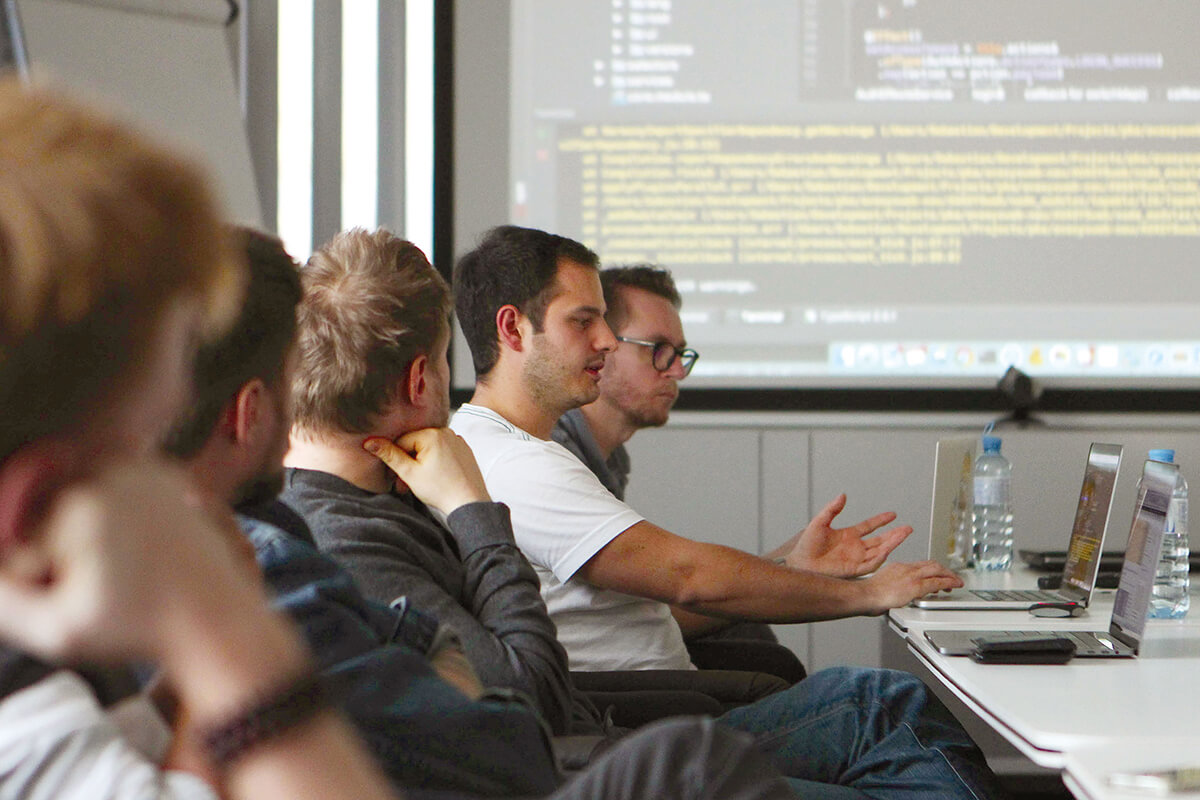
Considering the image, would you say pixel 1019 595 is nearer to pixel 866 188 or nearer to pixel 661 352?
pixel 661 352

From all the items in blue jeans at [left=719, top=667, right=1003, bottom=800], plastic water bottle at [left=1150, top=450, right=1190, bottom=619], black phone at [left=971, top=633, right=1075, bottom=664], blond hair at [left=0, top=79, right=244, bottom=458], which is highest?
blond hair at [left=0, top=79, right=244, bottom=458]

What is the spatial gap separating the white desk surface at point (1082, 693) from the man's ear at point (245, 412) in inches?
30.3

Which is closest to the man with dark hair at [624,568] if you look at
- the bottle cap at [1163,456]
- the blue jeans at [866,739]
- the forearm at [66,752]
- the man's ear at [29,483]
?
the blue jeans at [866,739]

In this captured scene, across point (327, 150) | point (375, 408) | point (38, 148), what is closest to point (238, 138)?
point (327, 150)

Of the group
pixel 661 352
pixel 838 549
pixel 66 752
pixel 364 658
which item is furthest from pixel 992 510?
pixel 66 752

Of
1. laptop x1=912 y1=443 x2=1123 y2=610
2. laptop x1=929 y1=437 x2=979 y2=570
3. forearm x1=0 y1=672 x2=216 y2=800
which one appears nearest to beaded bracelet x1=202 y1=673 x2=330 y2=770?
forearm x1=0 y1=672 x2=216 y2=800

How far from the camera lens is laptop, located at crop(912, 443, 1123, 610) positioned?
191 centimetres

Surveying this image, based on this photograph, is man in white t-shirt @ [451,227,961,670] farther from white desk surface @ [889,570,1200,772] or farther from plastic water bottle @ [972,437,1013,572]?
plastic water bottle @ [972,437,1013,572]

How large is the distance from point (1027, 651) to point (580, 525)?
2.47 ft

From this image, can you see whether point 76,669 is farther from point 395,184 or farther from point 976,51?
point 976,51

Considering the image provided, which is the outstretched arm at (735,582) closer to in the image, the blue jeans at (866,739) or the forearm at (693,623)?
the blue jeans at (866,739)

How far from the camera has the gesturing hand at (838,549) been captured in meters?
2.23

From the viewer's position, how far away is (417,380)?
4.88 feet

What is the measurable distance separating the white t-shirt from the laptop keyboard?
21.4 inches
